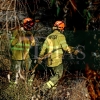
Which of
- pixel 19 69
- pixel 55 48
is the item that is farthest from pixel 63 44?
pixel 19 69

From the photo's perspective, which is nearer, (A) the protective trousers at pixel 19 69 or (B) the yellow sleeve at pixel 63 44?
(A) the protective trousers at pixel 19 69

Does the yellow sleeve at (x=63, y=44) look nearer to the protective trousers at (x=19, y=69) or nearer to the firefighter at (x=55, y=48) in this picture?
the firefighter at (x=55, y=48)

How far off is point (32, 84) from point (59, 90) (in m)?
1.46

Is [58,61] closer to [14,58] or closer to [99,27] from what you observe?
[14,58]

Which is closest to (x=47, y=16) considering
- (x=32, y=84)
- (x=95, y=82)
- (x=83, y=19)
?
(x=83, y=19)

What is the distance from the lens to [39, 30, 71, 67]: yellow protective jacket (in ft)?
22.9

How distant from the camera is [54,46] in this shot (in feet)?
23.1

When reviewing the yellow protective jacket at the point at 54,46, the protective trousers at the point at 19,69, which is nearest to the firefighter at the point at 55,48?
the yellow protective jacket at the point at 54,46

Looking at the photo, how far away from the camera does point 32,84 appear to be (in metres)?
5.18

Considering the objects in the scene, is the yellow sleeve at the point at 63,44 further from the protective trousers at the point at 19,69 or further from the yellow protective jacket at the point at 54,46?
the protective trousers at the point at 19,69

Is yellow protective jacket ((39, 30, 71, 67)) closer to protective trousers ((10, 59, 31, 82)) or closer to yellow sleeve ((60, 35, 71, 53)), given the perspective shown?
yellow sleeve ((60, 35, 71, 53))

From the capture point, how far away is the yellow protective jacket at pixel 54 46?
275 inches

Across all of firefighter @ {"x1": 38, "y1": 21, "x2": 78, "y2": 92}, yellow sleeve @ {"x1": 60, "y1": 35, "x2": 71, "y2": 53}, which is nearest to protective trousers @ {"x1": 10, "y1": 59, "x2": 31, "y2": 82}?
firefighter @ {"x1": 38, "y1": 21, "x2": 78, "y2": 92}

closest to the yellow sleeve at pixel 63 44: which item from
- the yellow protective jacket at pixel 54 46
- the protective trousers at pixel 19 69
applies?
the yellow protective jacket at pixel 54 46
